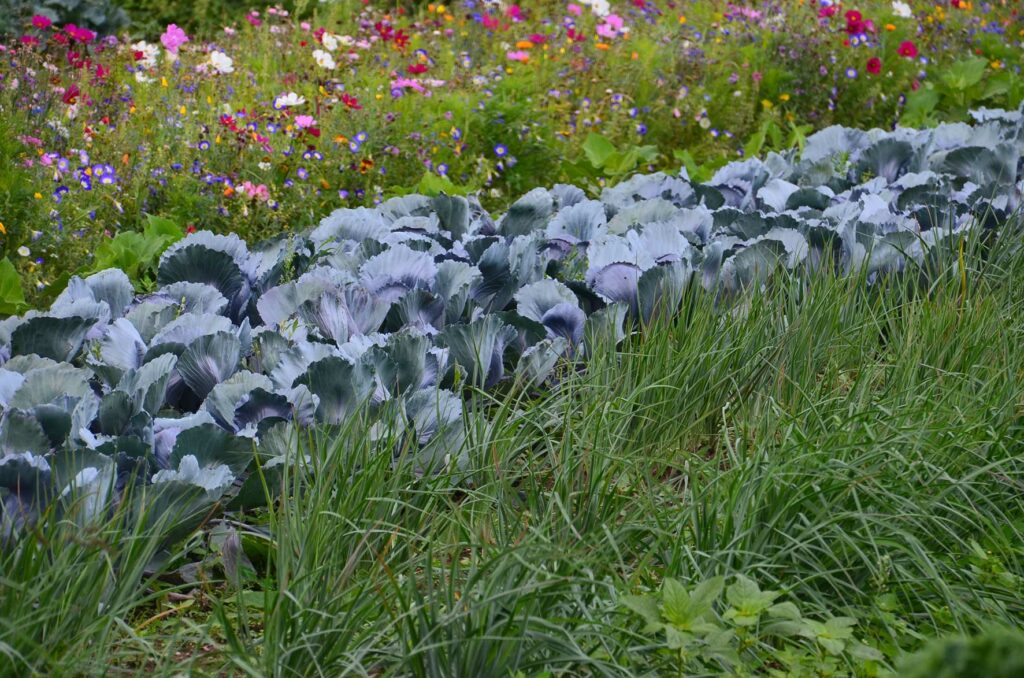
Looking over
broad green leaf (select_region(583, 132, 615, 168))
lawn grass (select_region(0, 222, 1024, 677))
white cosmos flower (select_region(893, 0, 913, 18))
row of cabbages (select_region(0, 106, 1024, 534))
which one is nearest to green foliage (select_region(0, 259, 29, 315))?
row of cabbages (select_region(0, 106, 1024, 534))

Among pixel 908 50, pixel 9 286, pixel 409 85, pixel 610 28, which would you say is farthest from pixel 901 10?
pixel 9 286

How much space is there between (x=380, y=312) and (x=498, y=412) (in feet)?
1.86

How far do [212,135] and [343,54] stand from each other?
147cm

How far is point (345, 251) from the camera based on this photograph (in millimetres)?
3266

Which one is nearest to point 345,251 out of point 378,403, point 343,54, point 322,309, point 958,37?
point 322,309

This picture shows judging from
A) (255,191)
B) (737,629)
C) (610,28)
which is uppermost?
(610,28)

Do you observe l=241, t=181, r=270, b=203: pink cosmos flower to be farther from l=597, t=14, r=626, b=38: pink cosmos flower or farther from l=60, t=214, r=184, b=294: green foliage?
l=597, t=14, r=626, b=38: pink cosmos flower

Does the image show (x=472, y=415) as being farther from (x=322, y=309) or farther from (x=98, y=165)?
(x=98, y=165)

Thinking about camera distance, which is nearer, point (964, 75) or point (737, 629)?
point (737, 629)

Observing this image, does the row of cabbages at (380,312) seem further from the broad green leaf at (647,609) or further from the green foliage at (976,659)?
the green foliage at (976,659)

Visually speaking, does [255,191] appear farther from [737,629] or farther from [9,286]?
[737,629]

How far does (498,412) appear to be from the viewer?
2.34m

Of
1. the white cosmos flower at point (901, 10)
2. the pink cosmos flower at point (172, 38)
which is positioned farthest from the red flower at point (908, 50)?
the pink cosmos flower at point (172, 38)

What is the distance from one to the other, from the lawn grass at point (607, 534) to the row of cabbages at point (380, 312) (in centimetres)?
11
